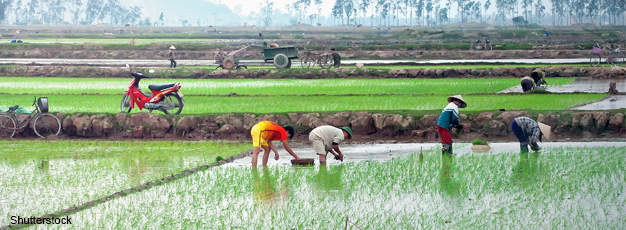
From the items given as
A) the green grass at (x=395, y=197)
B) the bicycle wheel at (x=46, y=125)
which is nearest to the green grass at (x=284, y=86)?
the bicycle wheel at (x=46, y=125)

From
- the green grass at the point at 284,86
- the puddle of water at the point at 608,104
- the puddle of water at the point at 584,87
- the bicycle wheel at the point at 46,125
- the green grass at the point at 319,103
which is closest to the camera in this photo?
the bicycle wheel at the point at 46,125

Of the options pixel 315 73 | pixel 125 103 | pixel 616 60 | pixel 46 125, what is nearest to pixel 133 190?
pixel 46 125

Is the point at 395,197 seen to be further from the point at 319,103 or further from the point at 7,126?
the point at 7,126

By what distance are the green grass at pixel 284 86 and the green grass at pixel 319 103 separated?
2.04 meters

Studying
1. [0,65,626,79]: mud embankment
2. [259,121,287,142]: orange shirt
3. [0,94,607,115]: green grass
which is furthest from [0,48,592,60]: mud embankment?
[259,121,287,142]: orange shirt

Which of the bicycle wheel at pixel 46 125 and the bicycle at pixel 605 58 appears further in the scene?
the bicycle at pixel 605 58

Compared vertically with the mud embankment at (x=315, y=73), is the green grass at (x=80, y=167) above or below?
below

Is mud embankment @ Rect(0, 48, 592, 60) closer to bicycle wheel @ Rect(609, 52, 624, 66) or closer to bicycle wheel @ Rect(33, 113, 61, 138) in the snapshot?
bicycle wheel @ Rect(609, 52, 624, 66)

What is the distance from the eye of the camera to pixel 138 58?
47.0m

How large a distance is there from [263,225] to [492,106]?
37.9ft

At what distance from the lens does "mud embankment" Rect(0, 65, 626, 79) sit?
27.5 metres

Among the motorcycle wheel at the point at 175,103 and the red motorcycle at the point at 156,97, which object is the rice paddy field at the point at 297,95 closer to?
the motorcycle wheel at the point at 175,103

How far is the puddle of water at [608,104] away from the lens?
16.4 metres

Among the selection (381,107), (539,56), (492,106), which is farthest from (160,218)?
(539,56)
